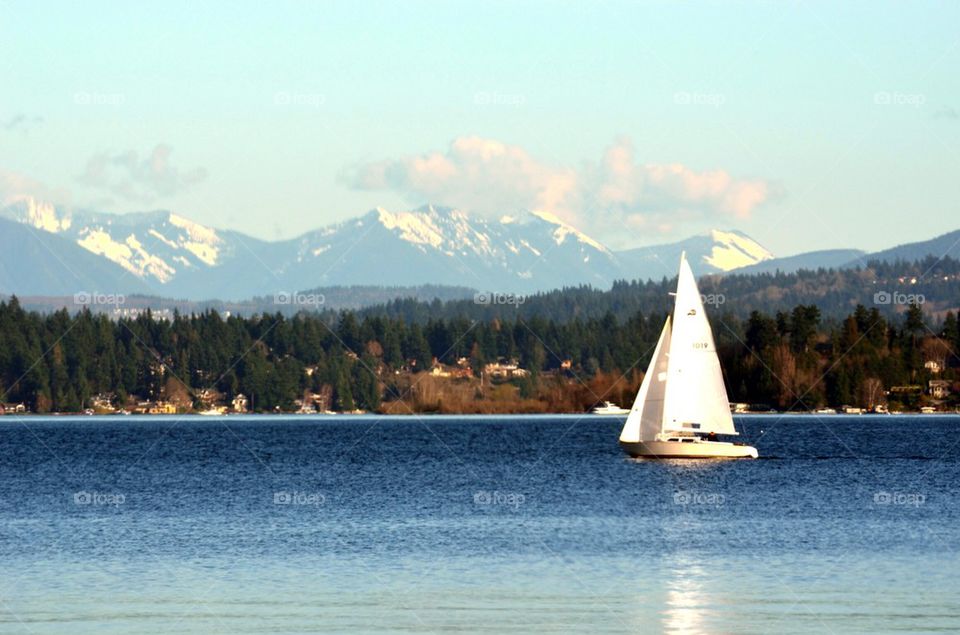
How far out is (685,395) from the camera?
107m

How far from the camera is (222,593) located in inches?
1896

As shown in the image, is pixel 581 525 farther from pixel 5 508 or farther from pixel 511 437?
pixel 511 437

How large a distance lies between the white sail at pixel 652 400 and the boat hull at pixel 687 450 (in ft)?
3.90

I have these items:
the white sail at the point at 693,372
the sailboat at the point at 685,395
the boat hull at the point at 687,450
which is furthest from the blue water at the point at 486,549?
the white sail at the point at 693,372

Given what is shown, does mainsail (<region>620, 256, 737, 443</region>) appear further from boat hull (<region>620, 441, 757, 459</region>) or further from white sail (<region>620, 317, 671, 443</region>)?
boat hull (<region>620, 441, 757, 459</region>)

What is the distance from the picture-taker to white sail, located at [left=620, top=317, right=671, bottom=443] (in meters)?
109

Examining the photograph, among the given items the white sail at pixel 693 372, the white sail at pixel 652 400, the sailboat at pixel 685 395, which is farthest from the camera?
the white sail at pixel 652 400

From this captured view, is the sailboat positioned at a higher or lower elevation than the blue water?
higher

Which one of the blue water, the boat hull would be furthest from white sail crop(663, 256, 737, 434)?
the blue water

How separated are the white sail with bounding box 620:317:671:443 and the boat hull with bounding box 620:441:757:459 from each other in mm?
1187

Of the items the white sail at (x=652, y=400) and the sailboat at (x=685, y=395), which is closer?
the sailboat at (x=685, y=395)

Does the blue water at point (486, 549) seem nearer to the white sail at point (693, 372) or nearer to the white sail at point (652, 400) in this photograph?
the white sail at point (652, 400)

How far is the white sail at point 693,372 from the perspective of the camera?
106438mm

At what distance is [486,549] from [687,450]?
167 feet
